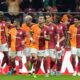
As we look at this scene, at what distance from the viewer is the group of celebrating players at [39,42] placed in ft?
92.9

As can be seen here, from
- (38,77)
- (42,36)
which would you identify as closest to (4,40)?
(42,36)

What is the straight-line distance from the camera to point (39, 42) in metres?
28.4

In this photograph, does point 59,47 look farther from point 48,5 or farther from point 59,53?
point 48,5

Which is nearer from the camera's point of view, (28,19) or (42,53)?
(28,19)

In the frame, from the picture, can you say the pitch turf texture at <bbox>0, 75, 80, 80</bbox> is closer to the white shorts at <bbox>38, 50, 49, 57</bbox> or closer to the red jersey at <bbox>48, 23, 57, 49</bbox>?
the white shorts at <bbox>38, 50, 49, 57</bbox>

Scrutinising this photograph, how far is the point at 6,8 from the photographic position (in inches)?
1275

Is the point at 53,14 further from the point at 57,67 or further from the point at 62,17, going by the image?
the point at 57,67

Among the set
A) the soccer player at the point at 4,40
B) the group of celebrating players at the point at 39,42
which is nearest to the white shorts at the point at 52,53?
the group of celebrating players at the point at 39,42

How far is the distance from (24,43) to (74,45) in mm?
1903

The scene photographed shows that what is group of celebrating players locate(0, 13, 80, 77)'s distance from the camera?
92.9ft

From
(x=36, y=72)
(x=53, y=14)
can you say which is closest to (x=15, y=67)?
(x=36, y=72)

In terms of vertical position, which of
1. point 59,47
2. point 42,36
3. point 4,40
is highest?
point 42,36


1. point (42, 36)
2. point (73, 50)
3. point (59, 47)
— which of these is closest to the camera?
point (42, 36)

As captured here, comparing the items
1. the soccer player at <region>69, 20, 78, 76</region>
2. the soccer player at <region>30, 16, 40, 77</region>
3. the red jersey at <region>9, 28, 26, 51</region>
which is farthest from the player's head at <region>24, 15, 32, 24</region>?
the soccer player at <region>69, 20, 78, 76</region>
